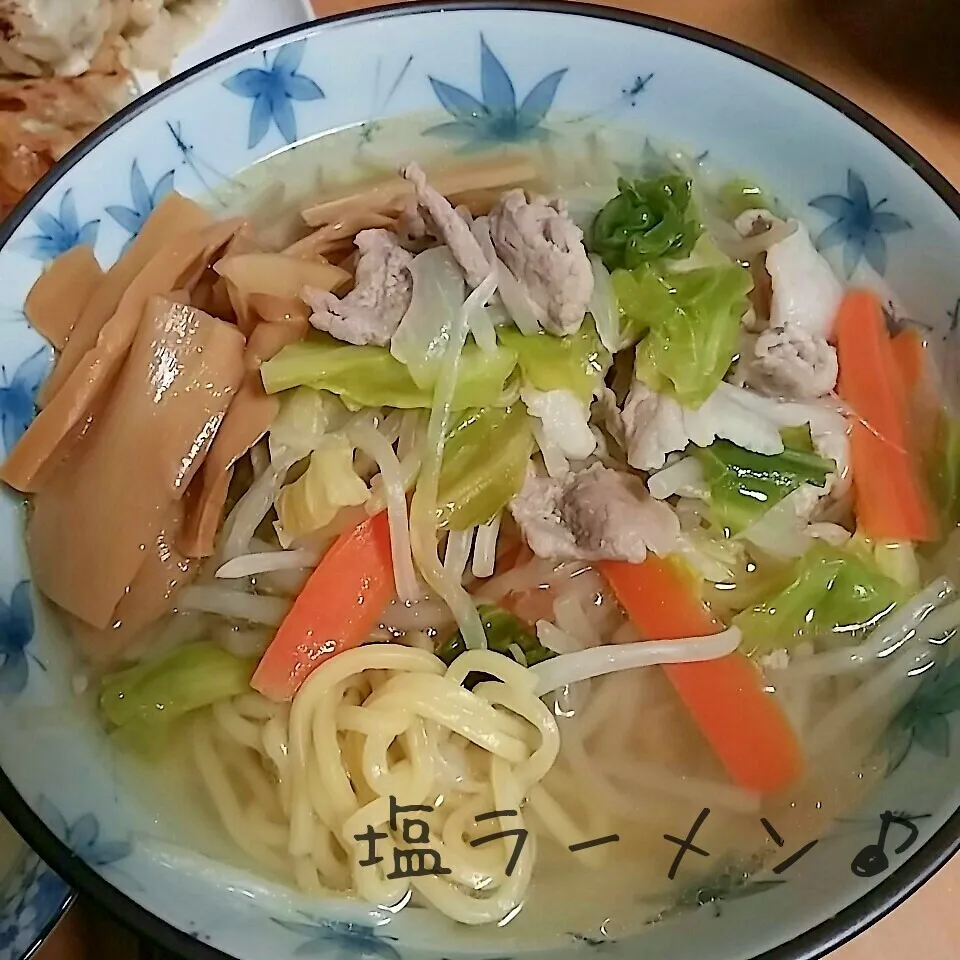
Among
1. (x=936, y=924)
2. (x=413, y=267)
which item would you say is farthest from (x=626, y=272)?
(x=936, y=924)

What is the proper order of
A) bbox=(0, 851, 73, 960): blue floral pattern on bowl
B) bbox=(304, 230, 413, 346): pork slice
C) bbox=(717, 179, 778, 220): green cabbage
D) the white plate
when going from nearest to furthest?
bbox=(0, 851, 73, 960): blue floral pattern on bowl, bbox=(304, 230, 413, 346): pork slice, bbox=(717, 179, 778, 220): green cabbage, the white plate

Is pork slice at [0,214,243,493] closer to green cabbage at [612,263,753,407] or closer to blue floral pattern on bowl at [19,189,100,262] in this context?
blue floral pattern on bowl at [19,189,100,262]

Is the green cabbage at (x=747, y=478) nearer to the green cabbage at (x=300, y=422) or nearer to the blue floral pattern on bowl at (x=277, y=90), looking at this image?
the green cabbage at (x=300, y=422)

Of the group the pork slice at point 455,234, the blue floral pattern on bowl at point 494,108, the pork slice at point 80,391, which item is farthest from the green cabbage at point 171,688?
the blue floral pattern on bowl at point 494,108

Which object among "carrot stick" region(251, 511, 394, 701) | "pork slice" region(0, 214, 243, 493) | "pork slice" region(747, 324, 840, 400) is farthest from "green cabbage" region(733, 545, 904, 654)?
"pork slice" region(0, 214, 243, 493)

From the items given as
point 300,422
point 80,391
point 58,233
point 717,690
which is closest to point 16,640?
point 80,391

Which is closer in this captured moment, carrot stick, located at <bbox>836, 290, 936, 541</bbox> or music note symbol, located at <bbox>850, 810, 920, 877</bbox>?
music note symbol, located at <bbox>850, 810, 920, 877</bbox>
